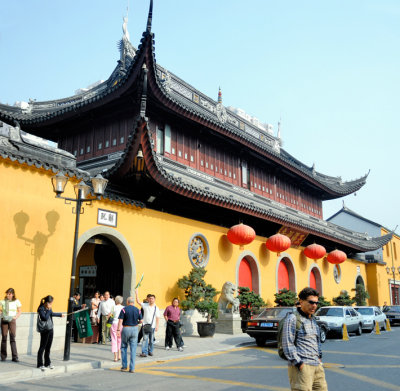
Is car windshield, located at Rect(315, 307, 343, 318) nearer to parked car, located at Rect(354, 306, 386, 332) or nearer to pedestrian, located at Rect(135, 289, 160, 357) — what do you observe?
parked car, located at Rect(354, 306, 386, 332)

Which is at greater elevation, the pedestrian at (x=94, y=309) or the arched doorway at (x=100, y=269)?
the arched doorway at (x=100, y=269)

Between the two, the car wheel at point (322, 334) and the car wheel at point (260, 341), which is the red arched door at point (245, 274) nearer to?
the car wheel at point (322, 334)

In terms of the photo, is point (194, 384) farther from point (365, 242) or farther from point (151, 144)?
point (365, 242)

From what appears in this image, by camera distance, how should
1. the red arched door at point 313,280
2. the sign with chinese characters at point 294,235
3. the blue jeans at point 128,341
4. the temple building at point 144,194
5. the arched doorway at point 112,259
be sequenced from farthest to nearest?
the red arched door at point 313,280 → the sign with chinese characters at point 294,235 → the arched doorway at point 112,259 → the temple building at point 144,194 → the blue jeans at point 128,341

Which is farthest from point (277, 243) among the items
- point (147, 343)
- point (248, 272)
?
point (147, 343)

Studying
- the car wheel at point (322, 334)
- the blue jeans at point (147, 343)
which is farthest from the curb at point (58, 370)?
the car wheel at point (322, 334)

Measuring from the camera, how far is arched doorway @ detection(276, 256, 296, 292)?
20.1 meters

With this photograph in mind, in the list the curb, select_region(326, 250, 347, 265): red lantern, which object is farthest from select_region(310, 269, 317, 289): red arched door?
the curb

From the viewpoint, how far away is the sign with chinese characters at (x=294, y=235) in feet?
64.1

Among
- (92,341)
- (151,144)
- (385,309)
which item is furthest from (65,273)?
(385,309)

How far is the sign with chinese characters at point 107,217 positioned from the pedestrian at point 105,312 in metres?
2.00

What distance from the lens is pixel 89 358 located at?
8.98 metres

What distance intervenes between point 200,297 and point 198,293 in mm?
147

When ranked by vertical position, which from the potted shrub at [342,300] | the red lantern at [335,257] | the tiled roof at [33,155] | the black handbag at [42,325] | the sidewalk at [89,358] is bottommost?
the sidewalk at [89,358]
